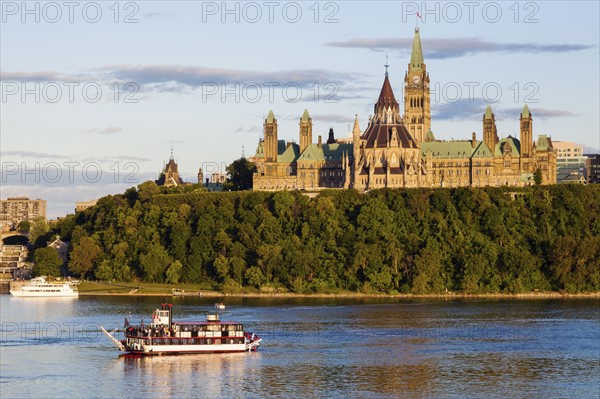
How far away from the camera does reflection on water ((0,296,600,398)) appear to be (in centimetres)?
10244

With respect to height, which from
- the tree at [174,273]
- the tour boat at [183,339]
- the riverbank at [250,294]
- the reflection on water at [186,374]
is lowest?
the reflection on water at [186,374]

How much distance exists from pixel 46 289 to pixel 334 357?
8185cm

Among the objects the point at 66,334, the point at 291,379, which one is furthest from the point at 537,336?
the point at 66,334

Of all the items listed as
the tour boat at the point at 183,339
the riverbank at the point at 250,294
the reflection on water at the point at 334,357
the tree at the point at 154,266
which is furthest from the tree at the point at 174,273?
the tour boat at the point at 183,339

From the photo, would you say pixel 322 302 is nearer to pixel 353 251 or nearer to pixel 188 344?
pixel 353 251

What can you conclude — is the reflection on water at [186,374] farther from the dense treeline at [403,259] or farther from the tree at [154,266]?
the tree at [154,266]

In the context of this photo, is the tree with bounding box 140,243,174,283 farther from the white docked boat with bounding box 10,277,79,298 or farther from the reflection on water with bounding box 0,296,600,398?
the reflection on water with bounding box 0,296,600,398

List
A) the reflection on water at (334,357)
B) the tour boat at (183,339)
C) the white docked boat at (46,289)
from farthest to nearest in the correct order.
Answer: the white docked boat at (46,289) < the tour boat at (183,339) < the reflection on water at (334,357)

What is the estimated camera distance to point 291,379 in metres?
106

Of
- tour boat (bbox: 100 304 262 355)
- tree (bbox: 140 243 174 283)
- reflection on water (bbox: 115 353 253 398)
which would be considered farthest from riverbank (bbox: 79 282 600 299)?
reflection on water (bbox: 115 353 253 398)

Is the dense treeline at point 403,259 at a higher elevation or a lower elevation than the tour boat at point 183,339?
higher

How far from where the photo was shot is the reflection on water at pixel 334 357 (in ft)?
336

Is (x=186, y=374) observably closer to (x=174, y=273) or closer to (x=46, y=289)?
(x=46, y=289)

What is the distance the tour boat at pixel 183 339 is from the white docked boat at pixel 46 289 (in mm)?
67668
